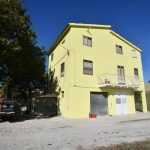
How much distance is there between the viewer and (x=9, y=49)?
1063cm

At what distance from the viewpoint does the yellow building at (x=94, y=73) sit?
519 inches

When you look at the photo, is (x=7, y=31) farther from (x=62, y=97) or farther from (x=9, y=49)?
(x=62, y=97)

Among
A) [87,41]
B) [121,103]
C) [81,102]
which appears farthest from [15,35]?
[121,103]

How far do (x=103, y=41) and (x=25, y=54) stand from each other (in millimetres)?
9391

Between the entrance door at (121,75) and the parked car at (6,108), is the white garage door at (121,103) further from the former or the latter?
the parked car at (6,108)

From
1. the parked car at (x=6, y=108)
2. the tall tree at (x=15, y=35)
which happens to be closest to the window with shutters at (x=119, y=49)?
the tall tree at (x=15, y=35)

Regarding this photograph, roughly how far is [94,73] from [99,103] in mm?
3334

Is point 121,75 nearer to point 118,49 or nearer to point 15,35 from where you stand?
point 118,49

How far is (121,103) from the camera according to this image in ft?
50.3

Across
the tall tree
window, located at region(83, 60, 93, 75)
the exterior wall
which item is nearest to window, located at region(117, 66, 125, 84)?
the exterior wall

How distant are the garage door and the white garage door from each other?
1.49m

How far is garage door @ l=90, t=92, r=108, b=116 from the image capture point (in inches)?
545

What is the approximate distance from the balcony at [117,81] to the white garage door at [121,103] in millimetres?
1286

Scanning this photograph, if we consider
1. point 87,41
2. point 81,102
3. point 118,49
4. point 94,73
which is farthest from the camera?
point 118,49
